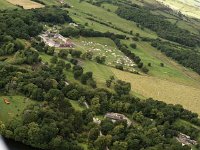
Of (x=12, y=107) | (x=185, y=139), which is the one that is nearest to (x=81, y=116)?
(x=12, y=107)

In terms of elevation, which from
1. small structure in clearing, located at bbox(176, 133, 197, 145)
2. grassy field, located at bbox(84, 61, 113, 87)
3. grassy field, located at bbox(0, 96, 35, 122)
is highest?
small structure in clearing, located at bbox(176, 133, 197, 145)

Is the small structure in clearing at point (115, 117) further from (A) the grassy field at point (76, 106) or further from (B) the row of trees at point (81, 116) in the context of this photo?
(A) the grassy field at point (76, 106)

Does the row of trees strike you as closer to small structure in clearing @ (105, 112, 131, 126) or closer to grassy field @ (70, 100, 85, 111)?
grassy field @ (70, 100, 85, 111)

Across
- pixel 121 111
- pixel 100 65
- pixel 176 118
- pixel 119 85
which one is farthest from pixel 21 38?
pixel 176 118

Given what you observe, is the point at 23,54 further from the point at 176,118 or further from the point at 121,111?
the point at 176,118

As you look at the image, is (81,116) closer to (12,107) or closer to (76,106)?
(76,106)

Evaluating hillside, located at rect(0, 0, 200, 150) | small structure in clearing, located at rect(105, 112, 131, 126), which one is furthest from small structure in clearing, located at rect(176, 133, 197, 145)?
small structure in clearing, located at rect(105, 112, 131, 126)
